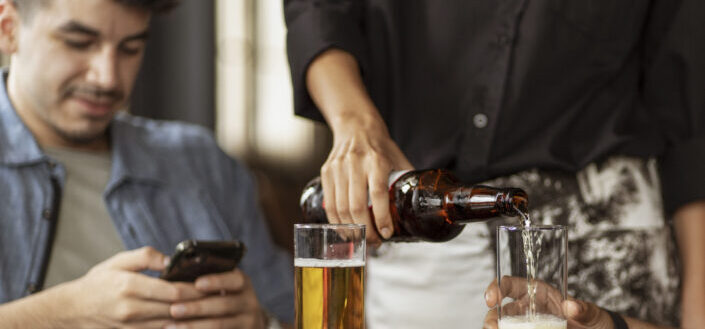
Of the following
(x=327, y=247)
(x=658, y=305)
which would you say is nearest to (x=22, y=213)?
(x=327, y=247)

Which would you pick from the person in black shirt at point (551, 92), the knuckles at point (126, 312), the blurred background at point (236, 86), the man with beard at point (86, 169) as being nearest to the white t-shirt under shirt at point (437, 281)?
the person in black shirt at point (551, 92)

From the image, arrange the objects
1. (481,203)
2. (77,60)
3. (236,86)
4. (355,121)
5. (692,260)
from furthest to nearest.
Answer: (236,86) < (77,60) < (692,260) < (355,121) < (481,203)

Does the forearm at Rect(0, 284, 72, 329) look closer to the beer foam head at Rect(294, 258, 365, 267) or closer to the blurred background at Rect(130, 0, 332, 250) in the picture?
the beer foam head at Rect(294, 258, 365, 267)

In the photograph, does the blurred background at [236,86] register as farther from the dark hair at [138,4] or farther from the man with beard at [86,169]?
the dark hair at [138,4]

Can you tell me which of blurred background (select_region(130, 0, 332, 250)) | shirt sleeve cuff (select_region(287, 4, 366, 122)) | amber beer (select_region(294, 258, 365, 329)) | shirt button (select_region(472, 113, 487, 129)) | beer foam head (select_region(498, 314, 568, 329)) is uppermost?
blurred background (select_region(130, 0, 332, 250))

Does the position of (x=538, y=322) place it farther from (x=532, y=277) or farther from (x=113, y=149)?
(x=113, y=149)

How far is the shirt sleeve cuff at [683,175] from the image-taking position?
136cm

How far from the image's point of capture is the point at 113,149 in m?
1.81

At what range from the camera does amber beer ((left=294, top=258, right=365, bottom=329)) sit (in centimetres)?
85

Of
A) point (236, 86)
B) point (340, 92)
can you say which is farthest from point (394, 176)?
point (236, 86)

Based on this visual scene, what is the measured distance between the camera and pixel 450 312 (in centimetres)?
137

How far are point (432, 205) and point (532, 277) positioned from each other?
0.21 m

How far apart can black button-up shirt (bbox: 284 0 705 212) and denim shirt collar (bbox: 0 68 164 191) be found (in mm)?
629

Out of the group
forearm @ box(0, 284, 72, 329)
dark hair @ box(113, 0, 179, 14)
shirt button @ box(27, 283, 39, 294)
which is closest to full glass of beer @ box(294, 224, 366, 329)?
forearm @ box(0, 284, 72, 329)
